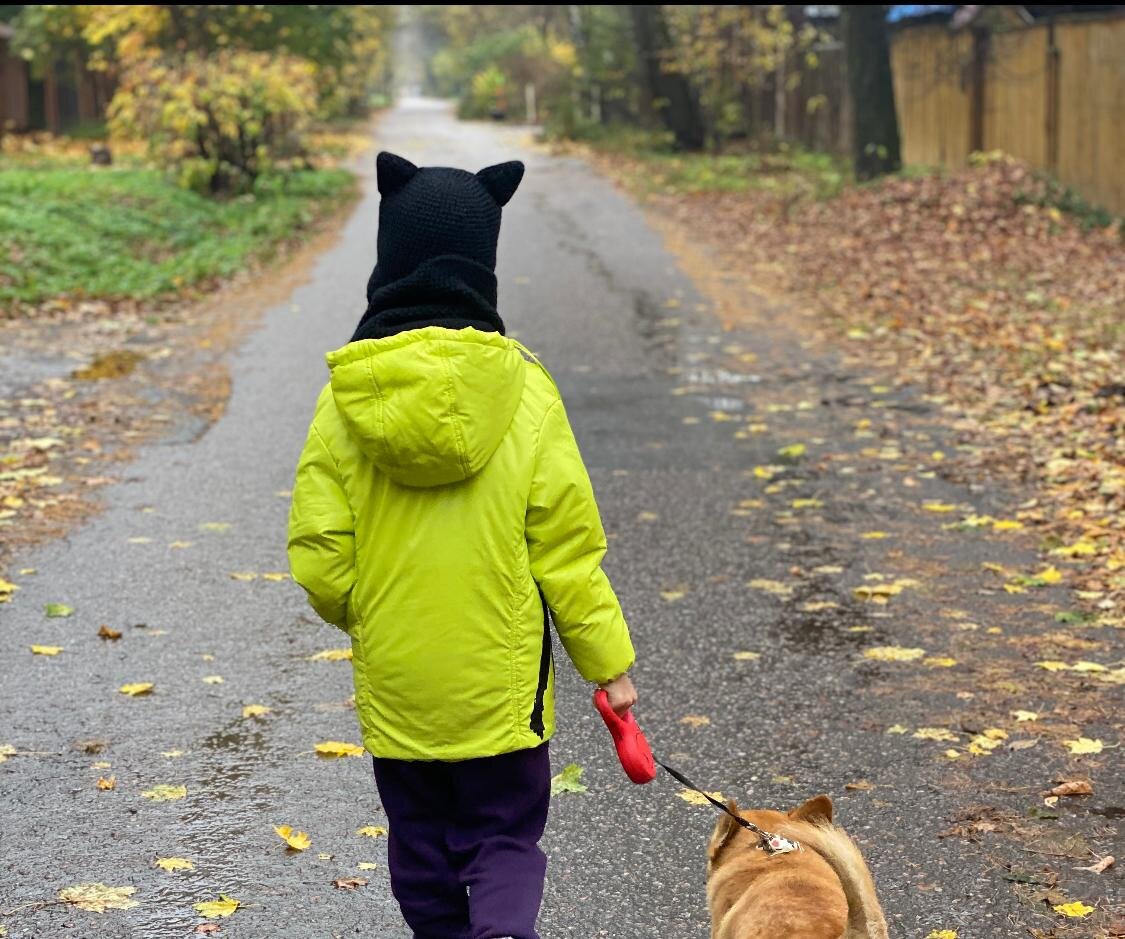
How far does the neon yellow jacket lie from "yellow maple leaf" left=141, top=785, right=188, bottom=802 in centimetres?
170

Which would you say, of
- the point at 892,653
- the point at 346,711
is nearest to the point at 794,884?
the point at 346,711

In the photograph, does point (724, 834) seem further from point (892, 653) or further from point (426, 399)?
point (892, 653)

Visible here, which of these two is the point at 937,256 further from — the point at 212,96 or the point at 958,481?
the point at 212,96

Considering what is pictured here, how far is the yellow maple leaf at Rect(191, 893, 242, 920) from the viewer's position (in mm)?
3646

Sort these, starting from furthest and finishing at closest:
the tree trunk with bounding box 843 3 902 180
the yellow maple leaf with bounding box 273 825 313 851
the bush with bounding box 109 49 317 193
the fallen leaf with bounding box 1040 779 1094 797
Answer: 1. the bush with bounding box 109 49 317 193
2. the tree trunk with bounding box 843 3 902 180
3. the fallen leaf with bounding box 1040 779 1094 797
4. the yellow maple leaf with bounding box 273 825 313 851

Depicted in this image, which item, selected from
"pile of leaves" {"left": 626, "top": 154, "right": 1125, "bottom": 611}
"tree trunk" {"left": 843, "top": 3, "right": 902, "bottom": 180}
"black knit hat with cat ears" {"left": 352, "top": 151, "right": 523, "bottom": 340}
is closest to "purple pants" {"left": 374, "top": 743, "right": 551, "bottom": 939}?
"black knit hat with cat ears" {"left": 352, "top": 151, "right": 523, "bottom": 340}

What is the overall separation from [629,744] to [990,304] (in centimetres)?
1116

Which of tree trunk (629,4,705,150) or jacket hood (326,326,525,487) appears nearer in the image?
jacket hood (326,326,525,487)

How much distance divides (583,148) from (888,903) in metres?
32.2

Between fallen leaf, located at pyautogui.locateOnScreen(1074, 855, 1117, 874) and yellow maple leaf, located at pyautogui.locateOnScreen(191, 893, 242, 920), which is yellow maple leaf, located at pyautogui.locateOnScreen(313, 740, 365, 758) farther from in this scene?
fallen leaf, located at pyautogui.locateOnScreen(1074, 855, 1117, 874)

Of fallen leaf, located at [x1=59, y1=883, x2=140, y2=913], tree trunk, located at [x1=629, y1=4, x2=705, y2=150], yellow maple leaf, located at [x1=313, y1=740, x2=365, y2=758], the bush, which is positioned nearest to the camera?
fallen leaf, located at [x1=59, y1=883, x2=140, y2=913]

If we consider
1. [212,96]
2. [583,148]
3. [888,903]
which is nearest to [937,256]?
[212,96]

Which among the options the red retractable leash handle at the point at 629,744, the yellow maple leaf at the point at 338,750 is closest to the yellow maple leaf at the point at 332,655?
the yellow maple leaf at the point at 338,750

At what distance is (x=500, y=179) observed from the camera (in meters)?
2.92
